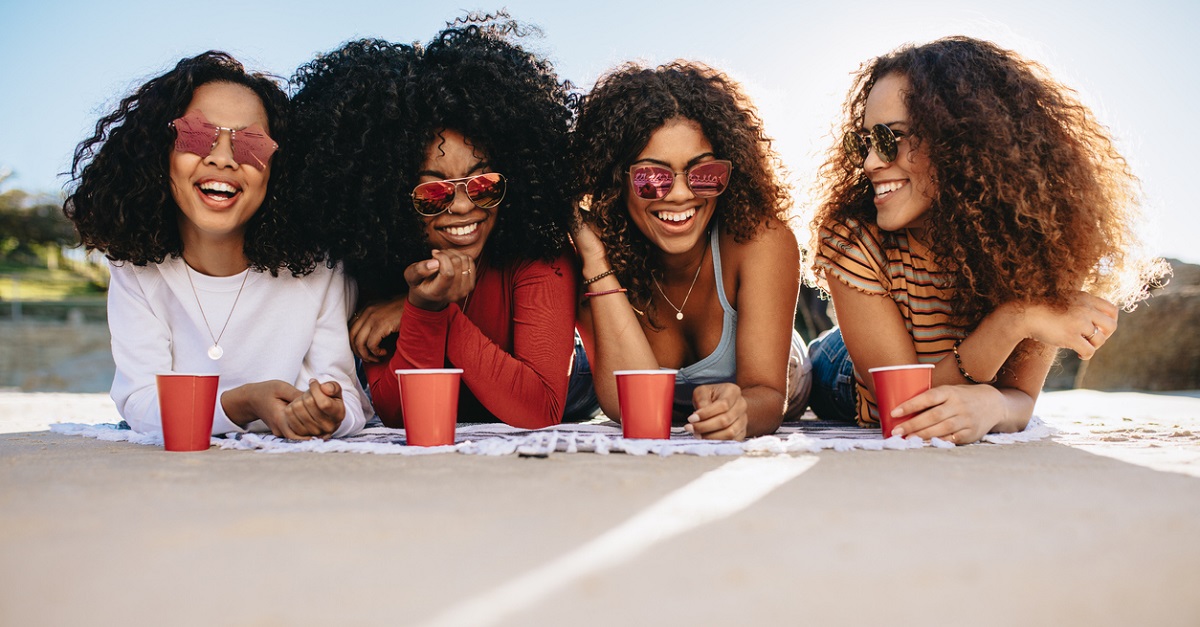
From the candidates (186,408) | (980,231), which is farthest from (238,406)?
(980,231)

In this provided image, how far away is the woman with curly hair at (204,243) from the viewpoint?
3.36 metres

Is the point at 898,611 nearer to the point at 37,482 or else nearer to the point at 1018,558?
the point at 1018,558

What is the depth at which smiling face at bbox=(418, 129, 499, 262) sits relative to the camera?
3512 mm

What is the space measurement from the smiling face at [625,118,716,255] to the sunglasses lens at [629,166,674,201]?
0.02 meters

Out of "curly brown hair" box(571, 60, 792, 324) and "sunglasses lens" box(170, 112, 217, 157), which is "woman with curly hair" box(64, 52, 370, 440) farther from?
"curly brown hair" box(571, 60, 792, 324)

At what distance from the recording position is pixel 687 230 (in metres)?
3.52

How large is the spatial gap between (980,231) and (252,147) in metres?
2.97

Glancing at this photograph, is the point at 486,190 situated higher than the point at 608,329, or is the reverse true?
the point at 486,190

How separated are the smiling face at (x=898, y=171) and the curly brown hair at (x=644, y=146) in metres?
0.43

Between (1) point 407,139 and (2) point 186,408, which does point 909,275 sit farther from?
(2) point 186,408

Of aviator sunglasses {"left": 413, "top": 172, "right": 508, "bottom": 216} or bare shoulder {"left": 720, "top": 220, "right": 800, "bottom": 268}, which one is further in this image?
bare shoulder {"left": 720, "top": 220, "right": 800, "bottom": 268}

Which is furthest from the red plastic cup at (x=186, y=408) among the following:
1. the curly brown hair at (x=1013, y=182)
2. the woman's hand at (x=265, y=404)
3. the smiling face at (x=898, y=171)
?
the curly brown hair at (x=1013, y=182)

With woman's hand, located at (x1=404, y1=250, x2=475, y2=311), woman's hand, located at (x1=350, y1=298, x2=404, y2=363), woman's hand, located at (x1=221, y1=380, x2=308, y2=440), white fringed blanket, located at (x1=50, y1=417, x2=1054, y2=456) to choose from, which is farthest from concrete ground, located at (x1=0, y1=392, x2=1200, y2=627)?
woman's hand, located at (x1=350, y1=298, x2=404, y2=363)

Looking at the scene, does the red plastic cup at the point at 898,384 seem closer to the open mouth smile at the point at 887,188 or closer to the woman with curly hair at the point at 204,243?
the open mouth smile at the point at 887,188
